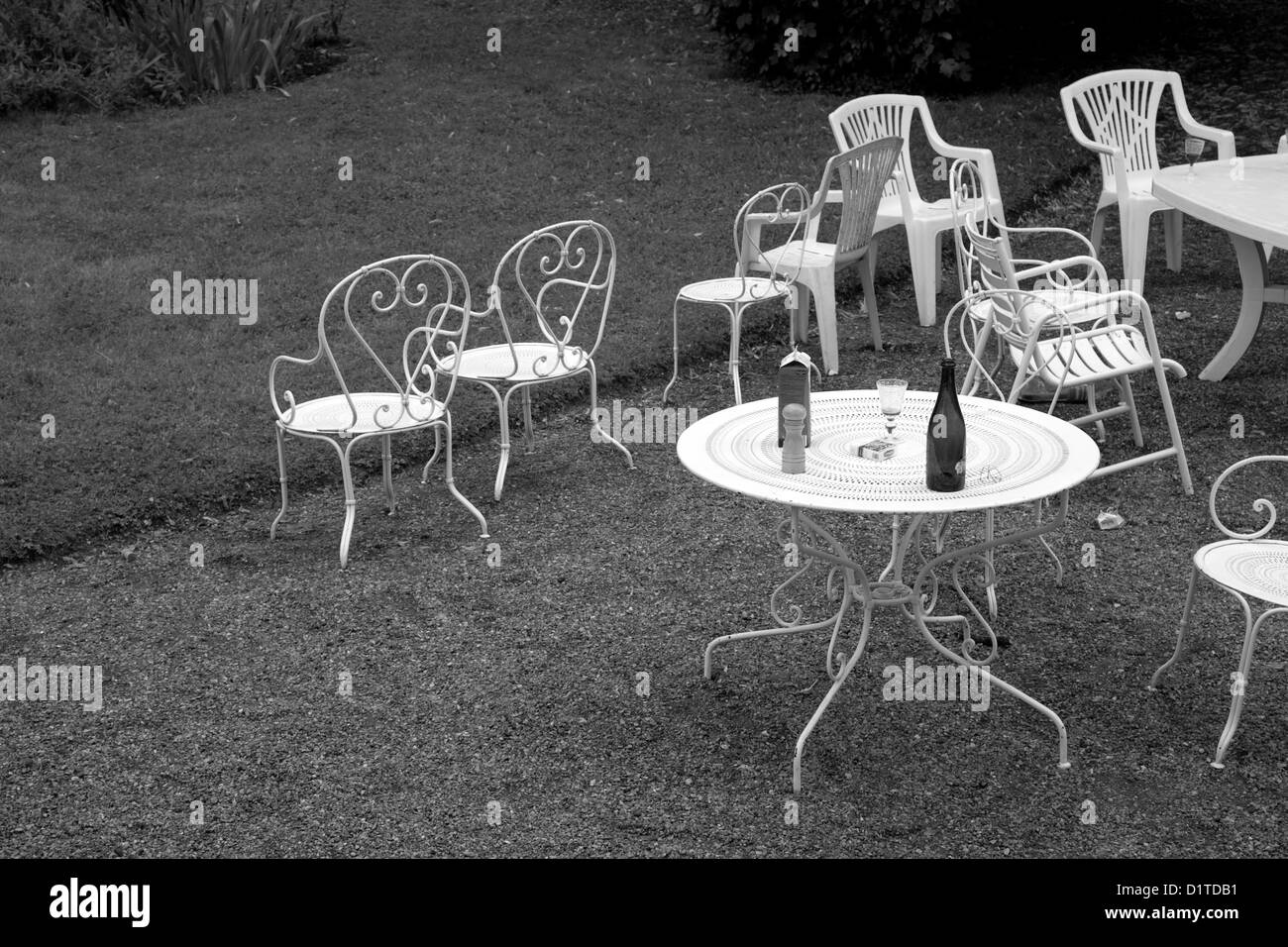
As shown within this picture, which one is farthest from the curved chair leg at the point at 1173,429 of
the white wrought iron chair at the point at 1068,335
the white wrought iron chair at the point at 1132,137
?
the white wrought iron chair at the point at 1132,137

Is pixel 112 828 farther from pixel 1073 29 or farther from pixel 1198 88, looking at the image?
pixel 1073 29

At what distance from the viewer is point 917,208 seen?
7.67 meters

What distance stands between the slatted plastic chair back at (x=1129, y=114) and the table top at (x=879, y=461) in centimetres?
490

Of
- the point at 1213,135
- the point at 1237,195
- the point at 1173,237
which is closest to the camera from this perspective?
the point at 1237,195

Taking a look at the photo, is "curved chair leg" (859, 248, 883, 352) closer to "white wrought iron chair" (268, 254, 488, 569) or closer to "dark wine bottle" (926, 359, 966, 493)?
"white wrought iron chair" (268, 254, 488, 569)

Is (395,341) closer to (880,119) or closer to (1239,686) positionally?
(880,119)

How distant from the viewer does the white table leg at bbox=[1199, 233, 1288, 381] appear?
6605 millimetres

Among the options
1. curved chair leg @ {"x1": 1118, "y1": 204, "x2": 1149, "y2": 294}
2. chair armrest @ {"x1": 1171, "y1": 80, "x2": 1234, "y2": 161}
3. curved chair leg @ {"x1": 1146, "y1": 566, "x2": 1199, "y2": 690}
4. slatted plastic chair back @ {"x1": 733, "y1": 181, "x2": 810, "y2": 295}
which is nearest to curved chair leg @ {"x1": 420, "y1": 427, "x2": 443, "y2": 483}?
slatted plastic chair back @ {"x1": 733, "y1": 181, "x2": 810, "y2": 295}

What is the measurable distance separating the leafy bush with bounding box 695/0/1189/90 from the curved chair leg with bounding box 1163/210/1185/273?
3.55 meters

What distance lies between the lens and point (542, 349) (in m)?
6.07

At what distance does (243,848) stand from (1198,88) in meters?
10.9

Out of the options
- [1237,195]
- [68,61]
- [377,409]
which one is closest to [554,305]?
[377,409]

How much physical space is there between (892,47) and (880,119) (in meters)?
3.33
